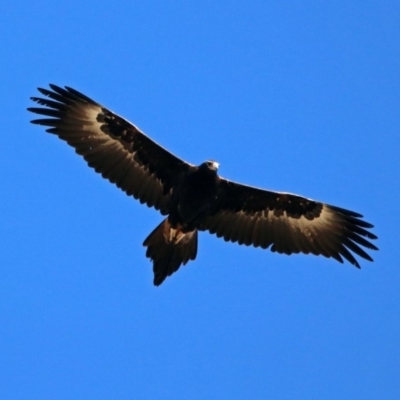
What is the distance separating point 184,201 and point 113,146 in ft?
5.05

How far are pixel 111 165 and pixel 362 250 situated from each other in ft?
14.1

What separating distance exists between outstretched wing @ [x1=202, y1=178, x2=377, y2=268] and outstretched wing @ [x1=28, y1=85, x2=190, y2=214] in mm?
993

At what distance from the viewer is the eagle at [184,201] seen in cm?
1526

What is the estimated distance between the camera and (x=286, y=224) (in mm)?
16422

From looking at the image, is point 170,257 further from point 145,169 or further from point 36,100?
point 36,100

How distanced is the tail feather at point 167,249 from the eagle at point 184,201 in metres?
0.02

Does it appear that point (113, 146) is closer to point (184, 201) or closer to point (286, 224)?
point (184, 201)

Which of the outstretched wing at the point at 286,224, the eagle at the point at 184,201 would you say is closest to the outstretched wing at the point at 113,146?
the eagle at the point at 184,201

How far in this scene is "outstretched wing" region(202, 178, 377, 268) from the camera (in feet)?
52.9

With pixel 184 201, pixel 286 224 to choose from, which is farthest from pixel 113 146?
pixel 286 224

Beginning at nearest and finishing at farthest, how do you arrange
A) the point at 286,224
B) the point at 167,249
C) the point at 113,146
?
the point at 167,249, the point at 113,146, the point at 286,224

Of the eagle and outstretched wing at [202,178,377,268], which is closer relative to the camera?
the eagle

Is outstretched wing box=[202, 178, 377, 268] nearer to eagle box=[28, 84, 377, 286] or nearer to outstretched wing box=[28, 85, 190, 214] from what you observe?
eagle box=[28, 84, 377, 286]

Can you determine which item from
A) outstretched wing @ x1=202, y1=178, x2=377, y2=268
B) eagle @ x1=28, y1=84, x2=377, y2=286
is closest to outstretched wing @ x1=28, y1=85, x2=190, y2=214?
eagle @ x1=28, y1=84, x2=377, y2=286
